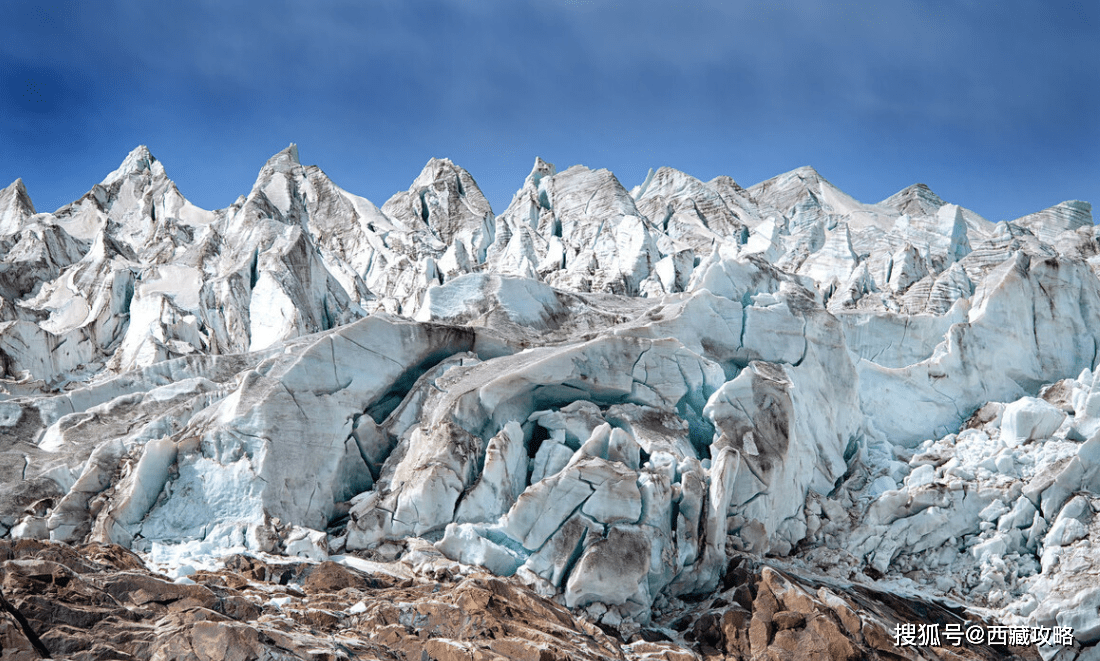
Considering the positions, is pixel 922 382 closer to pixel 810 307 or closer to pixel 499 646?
pixel 810 307

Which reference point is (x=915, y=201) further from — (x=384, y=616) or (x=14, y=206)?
(x=14, y=206)

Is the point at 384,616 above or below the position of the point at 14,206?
below

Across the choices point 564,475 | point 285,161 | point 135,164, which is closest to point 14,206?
point 135,164

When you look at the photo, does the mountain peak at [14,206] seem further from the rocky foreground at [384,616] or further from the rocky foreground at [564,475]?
the rocky foreground at [384,616]

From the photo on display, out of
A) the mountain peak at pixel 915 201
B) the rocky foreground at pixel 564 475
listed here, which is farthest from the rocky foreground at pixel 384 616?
the mountain peak at pixel 915 201

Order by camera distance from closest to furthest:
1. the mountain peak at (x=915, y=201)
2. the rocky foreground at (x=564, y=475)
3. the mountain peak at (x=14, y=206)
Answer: the rocky foreground at (x=564, y=475), the mountain peak at (x=14, y=206), the mountain peak at (x=915, y=201)

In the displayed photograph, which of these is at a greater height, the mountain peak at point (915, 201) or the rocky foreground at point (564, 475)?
the mountain peak at point (915, 201)

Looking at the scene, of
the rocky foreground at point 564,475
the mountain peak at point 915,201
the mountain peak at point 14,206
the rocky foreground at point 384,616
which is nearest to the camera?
the rocky foreground at point 384,616

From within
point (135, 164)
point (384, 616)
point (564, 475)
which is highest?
point (135, 164)

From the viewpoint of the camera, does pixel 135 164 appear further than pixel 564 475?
Yes
